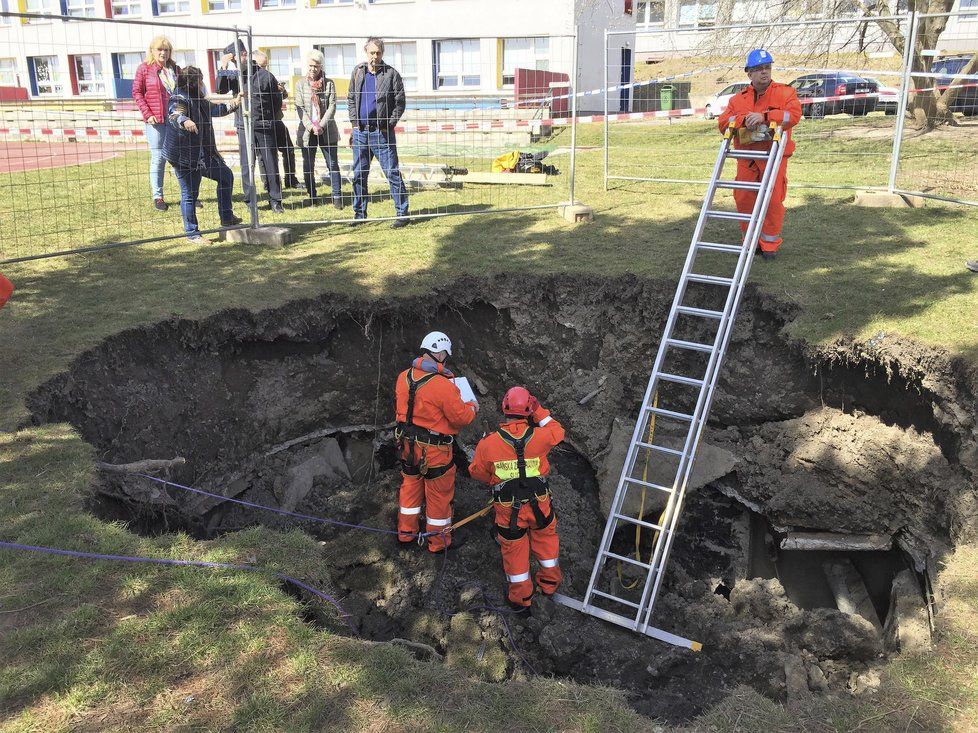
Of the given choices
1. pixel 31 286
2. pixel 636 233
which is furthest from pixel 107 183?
pixel 636 233

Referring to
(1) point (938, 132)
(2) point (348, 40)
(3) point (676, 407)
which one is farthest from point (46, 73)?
(3) point (676, 407)

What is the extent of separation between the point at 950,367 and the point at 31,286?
28.0 ft

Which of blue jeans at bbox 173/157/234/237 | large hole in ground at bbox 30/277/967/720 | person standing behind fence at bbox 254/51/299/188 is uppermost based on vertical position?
person standing behind fence at bbox 254/51/299/188

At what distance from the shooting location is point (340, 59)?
2667cm

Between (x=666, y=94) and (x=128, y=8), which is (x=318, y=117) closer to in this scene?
(x=666, y=94)

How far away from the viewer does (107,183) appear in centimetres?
1196

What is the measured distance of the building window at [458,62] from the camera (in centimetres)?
2405

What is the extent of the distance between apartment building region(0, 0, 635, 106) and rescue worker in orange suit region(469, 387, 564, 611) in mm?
16912

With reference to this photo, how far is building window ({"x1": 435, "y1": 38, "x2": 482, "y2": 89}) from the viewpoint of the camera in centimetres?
2405

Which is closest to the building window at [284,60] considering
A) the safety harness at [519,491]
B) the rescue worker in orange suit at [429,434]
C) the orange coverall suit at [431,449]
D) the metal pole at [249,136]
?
the metal pole at [249,136]

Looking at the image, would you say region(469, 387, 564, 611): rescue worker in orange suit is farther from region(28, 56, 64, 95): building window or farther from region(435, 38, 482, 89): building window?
region(28, 56, 64, 95): building window

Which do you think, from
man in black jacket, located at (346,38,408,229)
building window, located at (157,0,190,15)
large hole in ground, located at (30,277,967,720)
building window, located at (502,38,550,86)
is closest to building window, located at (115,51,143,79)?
building window, located at (157,0,190,15)

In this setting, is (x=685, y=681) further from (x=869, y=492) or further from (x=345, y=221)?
(x=345, y=221)

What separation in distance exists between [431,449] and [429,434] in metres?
0.14
